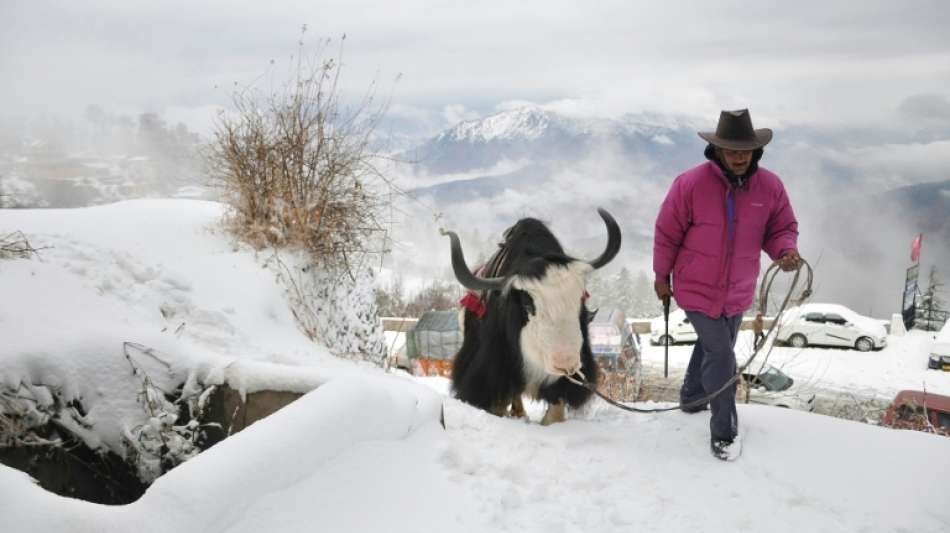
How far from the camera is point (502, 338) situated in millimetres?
3807

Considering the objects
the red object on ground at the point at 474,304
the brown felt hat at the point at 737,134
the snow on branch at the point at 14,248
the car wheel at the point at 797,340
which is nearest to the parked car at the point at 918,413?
the brown felt hat at the point at 737,134

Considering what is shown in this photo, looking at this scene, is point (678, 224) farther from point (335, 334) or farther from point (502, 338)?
point (335, 334)

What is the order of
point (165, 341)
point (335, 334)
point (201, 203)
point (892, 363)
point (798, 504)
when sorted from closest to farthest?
1. point (798, 504)
2. point (165, 341)
3. point (335, 334)
4. point (201, 203)
5. point (892, 363)

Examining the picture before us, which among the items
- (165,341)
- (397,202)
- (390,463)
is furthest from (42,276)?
(397,202)

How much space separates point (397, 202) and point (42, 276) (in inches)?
139

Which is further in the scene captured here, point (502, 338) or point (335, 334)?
point (335, 334)

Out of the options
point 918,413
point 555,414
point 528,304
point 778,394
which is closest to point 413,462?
point 528,304

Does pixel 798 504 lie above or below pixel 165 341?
below

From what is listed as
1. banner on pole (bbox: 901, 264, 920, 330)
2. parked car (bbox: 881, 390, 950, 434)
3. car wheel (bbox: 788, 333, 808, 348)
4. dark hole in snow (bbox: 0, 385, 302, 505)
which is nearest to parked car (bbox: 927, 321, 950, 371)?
car wheel (bbox: 788, 333, 808, 348)

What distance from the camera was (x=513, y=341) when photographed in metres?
3.64

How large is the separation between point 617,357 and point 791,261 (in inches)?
271

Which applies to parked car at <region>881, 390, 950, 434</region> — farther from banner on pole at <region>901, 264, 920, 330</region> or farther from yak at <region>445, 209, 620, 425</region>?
banner on pole at <region>901, 264, 920, 330</region>

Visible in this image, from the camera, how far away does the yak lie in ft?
10.9

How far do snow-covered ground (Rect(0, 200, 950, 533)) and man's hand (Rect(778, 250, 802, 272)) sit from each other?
892 mm
